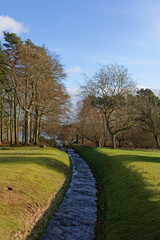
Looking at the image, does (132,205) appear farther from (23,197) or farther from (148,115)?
(148,115)

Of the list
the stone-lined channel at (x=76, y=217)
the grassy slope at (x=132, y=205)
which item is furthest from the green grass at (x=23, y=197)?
the grassy slope at (x=132, y=205)

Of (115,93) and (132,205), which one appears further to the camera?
(115,93)

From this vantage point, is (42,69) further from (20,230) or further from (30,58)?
(20,230)

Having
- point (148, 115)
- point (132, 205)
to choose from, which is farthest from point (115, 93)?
point (132, 205)

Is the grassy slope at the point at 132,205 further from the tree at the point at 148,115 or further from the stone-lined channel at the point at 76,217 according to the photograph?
the tree at the point at 148,115

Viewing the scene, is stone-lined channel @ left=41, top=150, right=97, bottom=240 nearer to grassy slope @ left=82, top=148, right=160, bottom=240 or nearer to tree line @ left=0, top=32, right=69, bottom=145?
grassy slope @ left=82, top=148, right=160, bottom=240

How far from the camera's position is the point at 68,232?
1102 centimetres

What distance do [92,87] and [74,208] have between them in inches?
1468

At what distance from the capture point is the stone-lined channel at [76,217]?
10.8 m

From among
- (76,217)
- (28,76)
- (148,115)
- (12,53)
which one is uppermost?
(12,53)

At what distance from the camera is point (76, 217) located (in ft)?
42.5

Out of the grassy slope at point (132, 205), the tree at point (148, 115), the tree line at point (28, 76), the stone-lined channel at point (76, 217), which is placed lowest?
the stone-lined channel at point (76, 217)

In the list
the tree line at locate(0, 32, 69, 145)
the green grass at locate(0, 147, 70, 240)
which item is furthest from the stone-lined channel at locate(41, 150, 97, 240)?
the tree line at locate(0, 32, 69, 145)

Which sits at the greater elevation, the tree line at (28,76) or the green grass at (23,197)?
the tree line at (28,76)
